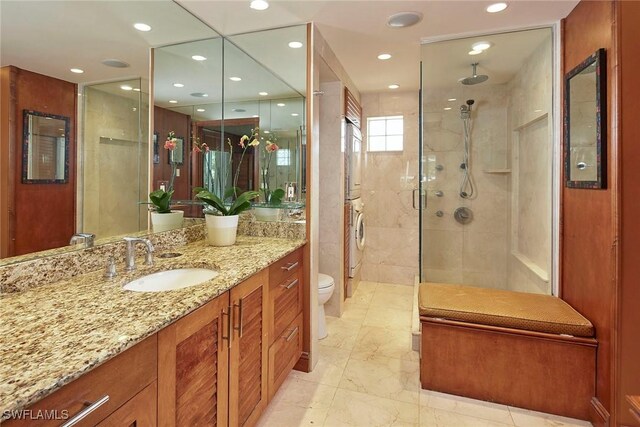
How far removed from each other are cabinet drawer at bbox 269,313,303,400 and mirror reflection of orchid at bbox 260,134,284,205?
0.86 m

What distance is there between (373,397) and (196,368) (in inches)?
50.1

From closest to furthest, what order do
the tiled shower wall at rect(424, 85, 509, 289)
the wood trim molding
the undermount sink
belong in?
the undermount sink → the wood trim molding → the tiled shower wall at rect(424, 85, 509, 289)

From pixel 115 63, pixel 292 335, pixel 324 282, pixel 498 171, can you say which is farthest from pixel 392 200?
pixel 115 63

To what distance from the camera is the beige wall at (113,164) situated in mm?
1390

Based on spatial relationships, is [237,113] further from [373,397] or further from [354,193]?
[373,397]

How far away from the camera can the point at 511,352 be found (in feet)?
6.41

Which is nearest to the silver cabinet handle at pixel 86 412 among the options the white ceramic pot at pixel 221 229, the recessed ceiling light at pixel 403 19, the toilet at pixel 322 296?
the white ceramic pot at pixel 221 229

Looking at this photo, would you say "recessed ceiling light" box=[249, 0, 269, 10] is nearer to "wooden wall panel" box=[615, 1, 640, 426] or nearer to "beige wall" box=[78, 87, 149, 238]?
"beige wall" box=[78, 87, 149, 238]

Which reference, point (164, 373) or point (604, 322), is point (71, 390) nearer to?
point (164, 373)

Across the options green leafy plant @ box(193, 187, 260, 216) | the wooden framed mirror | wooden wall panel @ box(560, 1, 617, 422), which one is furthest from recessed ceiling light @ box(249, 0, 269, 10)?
wooden wall panel @ box(560, 1, 617, 422)

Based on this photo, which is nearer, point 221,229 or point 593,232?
point 593,232

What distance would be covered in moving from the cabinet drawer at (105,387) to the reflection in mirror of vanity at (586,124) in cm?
221

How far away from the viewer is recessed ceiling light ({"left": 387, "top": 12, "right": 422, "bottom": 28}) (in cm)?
217

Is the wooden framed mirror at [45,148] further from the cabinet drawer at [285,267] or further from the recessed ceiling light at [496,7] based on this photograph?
the recessed ceiling light at [496,7]
